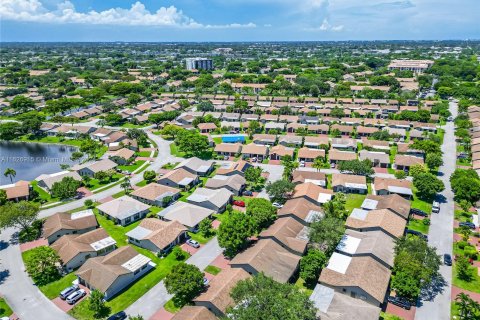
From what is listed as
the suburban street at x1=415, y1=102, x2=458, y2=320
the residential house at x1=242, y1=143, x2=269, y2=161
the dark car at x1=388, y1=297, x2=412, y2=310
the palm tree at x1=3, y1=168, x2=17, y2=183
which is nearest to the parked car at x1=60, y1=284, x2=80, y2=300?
the dark car at x1=388, y1=297, x2=412, y2=310

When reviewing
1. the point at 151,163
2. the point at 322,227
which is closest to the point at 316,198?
the point at 322,227

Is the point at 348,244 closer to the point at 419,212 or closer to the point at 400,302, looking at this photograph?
the point at 400,302

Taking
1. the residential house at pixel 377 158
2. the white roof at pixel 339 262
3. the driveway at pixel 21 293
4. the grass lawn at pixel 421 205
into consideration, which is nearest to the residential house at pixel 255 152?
the residential house at pixel 377 158

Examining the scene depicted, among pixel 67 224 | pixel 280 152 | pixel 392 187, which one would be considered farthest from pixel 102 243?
pixel 392 187

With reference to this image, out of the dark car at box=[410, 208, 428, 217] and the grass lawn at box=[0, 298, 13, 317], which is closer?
the grass lawn at box=[0, 298, 13, 317]

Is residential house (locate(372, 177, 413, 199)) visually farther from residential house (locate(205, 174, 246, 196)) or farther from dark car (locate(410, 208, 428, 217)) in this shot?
residential house (locate(205, 174, 246, 196))

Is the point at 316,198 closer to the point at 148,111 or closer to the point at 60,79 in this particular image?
the point at 148,111

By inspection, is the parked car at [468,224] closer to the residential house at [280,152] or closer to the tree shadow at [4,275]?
the residential house at [280,152]
